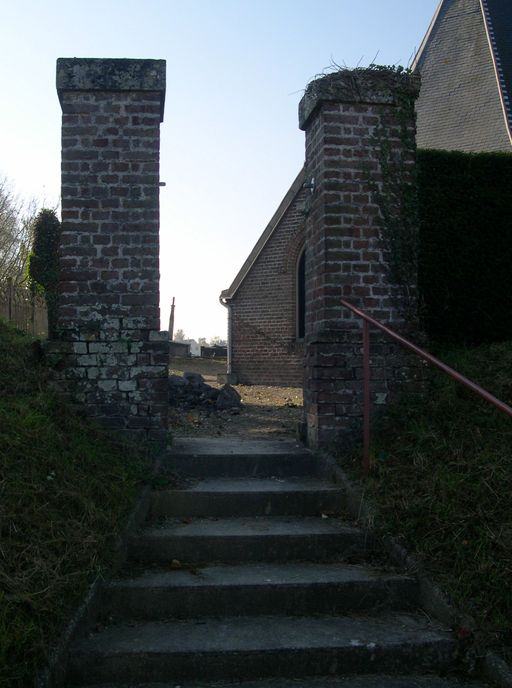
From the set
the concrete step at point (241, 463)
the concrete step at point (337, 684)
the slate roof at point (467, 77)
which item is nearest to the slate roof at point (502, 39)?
the slate roof at point (467, 77)

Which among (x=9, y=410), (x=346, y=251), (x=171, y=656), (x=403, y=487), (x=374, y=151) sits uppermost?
(x=374, y=151)

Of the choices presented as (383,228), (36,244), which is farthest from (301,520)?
(36,244)

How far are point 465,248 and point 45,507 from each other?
4935mm

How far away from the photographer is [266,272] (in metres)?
18.7

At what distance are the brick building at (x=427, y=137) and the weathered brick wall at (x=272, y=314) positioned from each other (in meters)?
0.03

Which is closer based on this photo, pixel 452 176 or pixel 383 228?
pixel 383 228

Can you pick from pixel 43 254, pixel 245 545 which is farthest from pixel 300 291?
pixel 245 545

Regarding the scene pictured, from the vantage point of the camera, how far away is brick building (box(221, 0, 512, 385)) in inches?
639

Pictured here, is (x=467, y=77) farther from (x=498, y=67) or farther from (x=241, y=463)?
(x=241, y=463)

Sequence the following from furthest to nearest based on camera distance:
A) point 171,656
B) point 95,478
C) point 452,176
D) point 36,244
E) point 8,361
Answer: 1. point 36,244
2. point 452,176
3. point 8,361
4. point 95,478
5. point 171,656

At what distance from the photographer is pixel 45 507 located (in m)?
3.47

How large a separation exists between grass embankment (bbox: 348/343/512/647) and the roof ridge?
39.7 ft

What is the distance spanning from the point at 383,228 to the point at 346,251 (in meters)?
0.36

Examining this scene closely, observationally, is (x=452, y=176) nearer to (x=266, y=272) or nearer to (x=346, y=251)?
(x=346, y=251)
